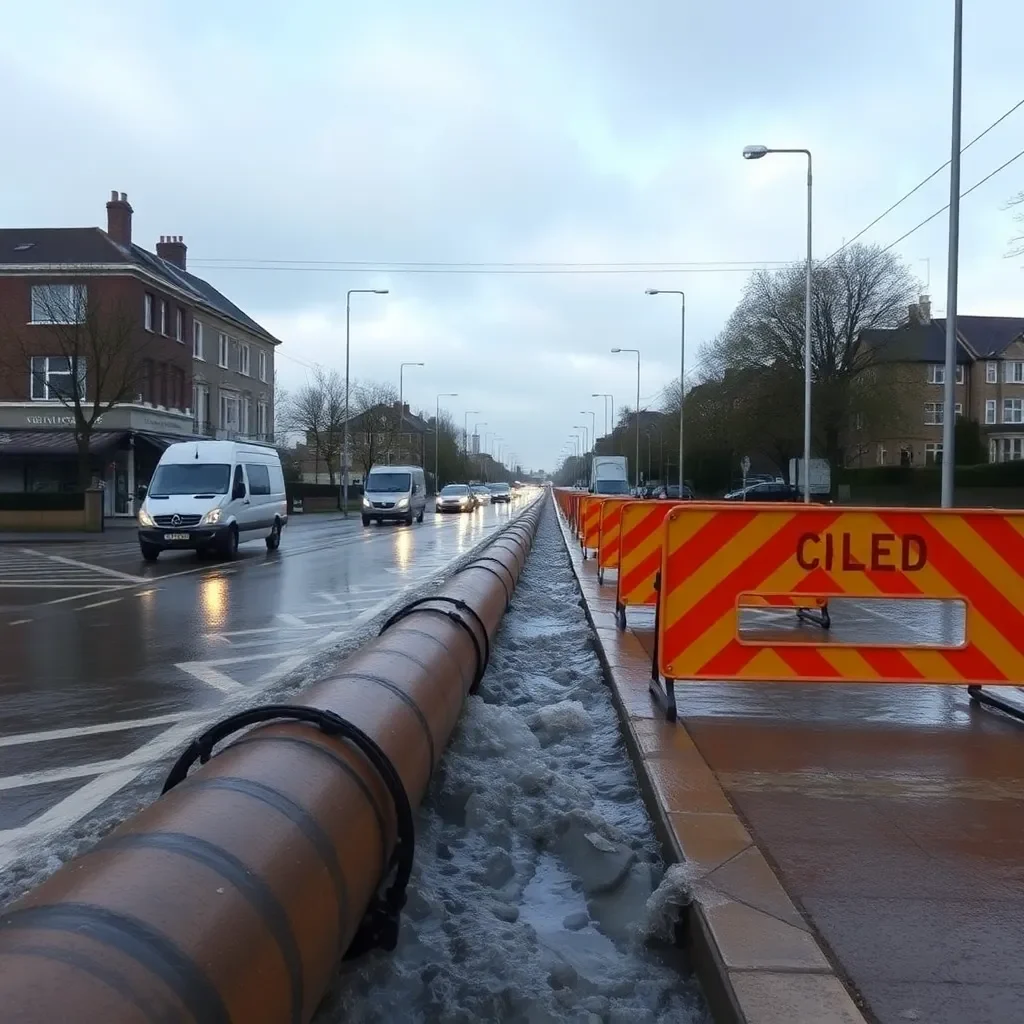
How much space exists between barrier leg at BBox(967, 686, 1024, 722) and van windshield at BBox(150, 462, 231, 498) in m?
16.6

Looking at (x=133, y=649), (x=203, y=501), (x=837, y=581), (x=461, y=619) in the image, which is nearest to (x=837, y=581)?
(x=837, y=581)

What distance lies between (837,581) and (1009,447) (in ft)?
238

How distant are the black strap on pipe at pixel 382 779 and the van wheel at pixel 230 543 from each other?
17.9 metres

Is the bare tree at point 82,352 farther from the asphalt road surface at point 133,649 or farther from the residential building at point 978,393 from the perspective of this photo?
the residential building at point 978,393

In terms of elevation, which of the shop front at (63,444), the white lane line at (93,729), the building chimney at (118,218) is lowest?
the white lane line at (93,729)

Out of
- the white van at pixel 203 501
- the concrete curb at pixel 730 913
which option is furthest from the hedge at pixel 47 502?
the concrete curb at pixel 730 913

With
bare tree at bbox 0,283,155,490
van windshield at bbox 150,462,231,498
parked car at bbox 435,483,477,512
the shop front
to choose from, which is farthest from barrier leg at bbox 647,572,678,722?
parked car at bbox 435,483,477,512

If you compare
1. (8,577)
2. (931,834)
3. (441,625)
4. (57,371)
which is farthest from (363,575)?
(57,371)

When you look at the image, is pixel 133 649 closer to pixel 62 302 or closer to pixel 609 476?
pixel 62 302

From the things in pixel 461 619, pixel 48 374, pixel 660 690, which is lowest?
pixel 660 690

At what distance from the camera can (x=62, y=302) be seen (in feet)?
116

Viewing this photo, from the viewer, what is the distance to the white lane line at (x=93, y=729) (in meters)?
6.15

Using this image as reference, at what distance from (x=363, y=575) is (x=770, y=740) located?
12456mm

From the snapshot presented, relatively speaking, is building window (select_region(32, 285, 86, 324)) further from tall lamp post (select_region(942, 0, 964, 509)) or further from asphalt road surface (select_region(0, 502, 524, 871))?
tall lamp post (select_region(942, 0, 964, 509))
